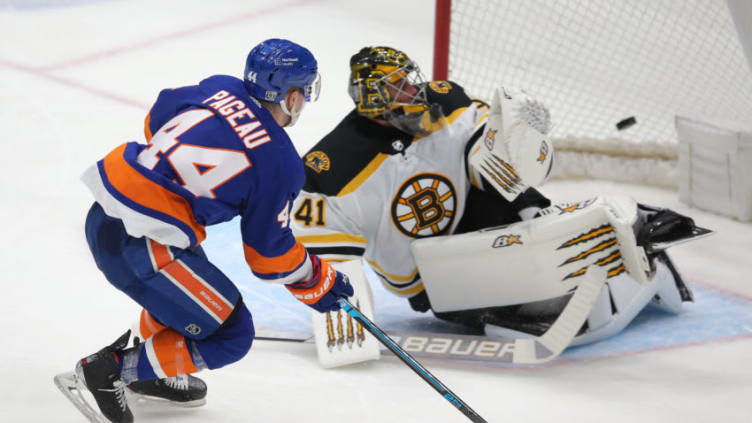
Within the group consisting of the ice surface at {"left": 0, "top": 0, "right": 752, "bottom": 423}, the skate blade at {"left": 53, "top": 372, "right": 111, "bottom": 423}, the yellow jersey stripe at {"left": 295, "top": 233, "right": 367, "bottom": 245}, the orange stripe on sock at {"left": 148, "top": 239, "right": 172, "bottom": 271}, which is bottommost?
the ice surface at {"left": 0, "top": 0, "right": 752, "bottom": 423}

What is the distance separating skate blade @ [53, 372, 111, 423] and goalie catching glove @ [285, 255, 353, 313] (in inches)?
20.6

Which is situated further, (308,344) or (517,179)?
(308,344)

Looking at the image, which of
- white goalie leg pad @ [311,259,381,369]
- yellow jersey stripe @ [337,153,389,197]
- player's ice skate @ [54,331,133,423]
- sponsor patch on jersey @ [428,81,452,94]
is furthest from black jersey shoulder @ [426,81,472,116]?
player's ice skate @ [54,331,133,423]

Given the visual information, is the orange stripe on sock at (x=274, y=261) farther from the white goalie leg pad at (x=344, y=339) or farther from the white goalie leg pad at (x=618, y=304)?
the white goalie leg pad at (x=618, y=304)

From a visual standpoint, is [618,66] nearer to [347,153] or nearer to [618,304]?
[618,304]

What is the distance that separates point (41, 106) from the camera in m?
5.02

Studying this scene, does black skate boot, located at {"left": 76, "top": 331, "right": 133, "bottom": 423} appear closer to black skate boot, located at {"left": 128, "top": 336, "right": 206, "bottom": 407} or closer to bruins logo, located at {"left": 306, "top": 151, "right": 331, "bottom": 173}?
black skate boot, located at {"left": 128, "top": 336, "right": 206, "bottom": 407}

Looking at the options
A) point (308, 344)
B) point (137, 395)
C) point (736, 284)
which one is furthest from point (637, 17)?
point (137, 395)

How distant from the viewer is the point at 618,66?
504 cm

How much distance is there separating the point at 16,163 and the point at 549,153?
2584mm

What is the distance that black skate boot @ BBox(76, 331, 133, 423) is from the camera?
85.4 inches

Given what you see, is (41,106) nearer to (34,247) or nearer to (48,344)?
(34,247)

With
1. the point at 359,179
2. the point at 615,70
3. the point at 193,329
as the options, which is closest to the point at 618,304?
the point at 359,179

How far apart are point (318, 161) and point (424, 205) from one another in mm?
339
